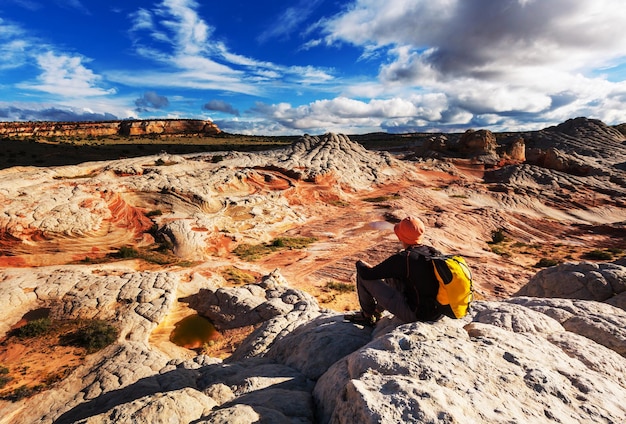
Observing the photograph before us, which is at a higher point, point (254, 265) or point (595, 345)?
point (595, 345)

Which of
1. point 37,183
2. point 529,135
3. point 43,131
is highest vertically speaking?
point 43,131

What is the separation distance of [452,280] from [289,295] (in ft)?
32.3

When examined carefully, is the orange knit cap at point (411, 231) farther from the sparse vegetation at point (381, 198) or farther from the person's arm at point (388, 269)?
the sparse vegetation at point (381, 198)

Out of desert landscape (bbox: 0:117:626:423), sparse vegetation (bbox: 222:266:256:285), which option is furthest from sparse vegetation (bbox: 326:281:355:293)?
sparse vegetation (bbox: 222:266:256:285)

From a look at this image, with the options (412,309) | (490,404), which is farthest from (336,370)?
(490,404)

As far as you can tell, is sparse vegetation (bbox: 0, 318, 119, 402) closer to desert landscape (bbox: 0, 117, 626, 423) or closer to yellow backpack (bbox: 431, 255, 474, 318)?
desert landscape (bbox: 0, 117, 626, 423)

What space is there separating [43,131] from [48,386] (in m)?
141

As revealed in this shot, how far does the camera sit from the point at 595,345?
5020mm

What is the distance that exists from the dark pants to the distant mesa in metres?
134

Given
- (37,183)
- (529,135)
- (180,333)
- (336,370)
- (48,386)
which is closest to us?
(336,370)

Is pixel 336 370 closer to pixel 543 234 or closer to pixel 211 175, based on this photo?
pixel 211 175

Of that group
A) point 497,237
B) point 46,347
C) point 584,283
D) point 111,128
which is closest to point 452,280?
point 584,283

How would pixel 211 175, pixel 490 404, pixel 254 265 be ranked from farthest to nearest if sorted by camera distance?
pixel 211 175
pixel 254 265
pixel 490 404

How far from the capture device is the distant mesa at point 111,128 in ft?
377
